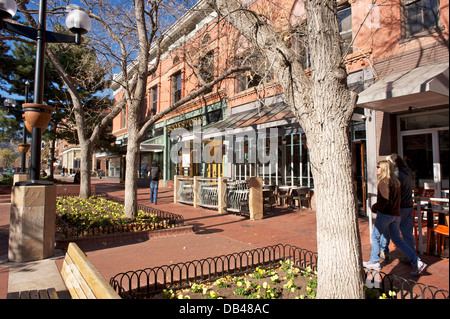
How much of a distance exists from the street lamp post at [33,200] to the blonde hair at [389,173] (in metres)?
5.58

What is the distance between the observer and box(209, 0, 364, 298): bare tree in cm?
276

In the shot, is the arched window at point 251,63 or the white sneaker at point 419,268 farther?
the arched window at point 251,63

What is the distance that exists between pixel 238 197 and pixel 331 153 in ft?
24.6

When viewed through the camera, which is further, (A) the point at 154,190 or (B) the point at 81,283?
(A) the point at 154,190

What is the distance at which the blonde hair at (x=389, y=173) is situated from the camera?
4.36 meters

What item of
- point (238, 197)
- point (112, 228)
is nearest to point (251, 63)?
point (238, 197)

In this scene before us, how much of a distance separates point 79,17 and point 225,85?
455 inches

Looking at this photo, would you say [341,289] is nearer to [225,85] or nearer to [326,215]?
[326,215]

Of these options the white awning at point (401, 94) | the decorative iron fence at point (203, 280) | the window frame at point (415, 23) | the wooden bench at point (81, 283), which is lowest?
the decorative iron fence at point (203, 280)

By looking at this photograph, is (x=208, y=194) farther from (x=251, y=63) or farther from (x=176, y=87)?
(x=176, y=87)

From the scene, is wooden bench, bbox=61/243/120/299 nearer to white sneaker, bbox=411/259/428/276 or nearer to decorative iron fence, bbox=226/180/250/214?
white sneaker, bbox=411/259/428/276

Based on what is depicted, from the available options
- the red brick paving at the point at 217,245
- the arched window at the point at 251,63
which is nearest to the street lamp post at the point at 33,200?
the red brick paving at the point at 217,245

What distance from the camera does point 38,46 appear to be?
5.52 meters

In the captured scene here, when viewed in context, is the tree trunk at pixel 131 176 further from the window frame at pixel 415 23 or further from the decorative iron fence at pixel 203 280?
the window frame at pixel 415 23
